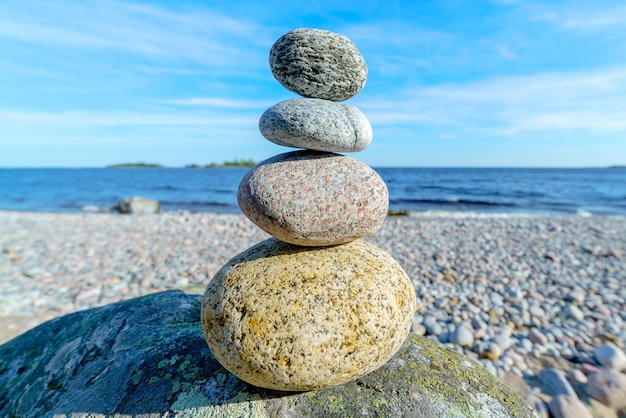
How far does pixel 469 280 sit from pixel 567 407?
3696 mm

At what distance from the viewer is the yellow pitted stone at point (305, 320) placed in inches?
79.5

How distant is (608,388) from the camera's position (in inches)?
140

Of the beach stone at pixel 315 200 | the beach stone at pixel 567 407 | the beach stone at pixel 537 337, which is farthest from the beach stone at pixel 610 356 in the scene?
the beach stone at pixel 315 200

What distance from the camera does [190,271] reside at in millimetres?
7371

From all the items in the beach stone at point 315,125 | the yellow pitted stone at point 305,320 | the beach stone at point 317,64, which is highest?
the beach stone at point 317,64

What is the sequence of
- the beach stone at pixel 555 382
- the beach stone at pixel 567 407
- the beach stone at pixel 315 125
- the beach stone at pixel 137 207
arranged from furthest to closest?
the beach stone at pixel 137 207 < the beach stone at pixel 555 382 < the beach stone at pixel 567 407 < the beach stone at pixel 315 125

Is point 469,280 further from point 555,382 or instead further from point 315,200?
point 315,200

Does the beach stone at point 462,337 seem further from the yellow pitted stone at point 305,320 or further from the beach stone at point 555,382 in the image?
the yellow pitted stone at point 305,320

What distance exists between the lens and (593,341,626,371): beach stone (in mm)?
4051

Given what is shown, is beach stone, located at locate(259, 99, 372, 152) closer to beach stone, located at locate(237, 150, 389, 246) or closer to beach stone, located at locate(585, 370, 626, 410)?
beach stone, located at locate(237, 150, 389, 246)

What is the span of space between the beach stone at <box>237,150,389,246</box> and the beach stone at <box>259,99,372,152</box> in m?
0.16

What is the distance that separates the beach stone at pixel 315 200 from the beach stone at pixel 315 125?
0.52 feet

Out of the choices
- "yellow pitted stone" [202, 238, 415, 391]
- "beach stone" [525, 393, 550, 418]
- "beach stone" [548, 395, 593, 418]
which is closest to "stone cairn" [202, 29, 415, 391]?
"yellow pitted stone" [202, 238, 415, 391]

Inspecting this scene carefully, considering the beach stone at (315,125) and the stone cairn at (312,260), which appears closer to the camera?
the stone cairn at (312,260)
